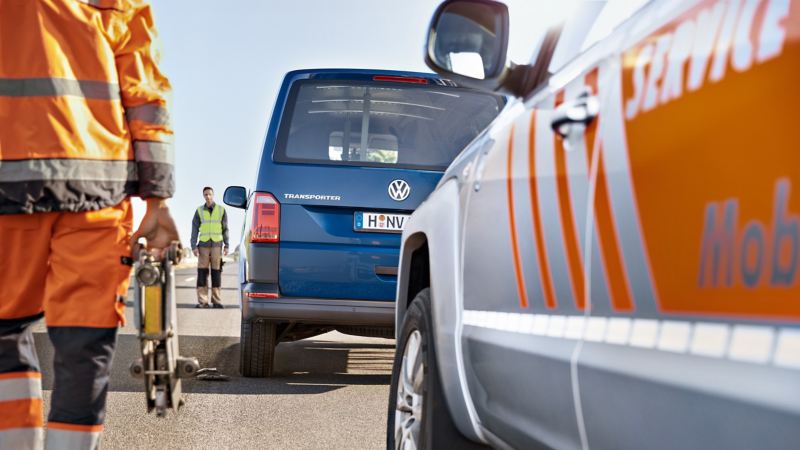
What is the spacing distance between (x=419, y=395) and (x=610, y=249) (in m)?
1.78

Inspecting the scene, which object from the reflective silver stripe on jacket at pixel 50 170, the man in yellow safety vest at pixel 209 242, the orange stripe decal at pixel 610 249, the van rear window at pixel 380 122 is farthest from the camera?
the man in yellow safety vest at pixel 209 242

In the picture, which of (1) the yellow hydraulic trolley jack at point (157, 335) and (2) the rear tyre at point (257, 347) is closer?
(1) the yellow hydraulic trolley jack at point (157, 335)

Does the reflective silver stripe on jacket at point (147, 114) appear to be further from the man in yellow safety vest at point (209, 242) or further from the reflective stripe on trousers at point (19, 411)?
the man in yellow safety vest at point (209, 242)

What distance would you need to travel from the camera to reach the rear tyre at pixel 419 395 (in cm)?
318

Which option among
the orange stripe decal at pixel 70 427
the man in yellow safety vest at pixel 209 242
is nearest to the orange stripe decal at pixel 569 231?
the orange stripe decal at pixel 70 427

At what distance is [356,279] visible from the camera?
6668 millimetres

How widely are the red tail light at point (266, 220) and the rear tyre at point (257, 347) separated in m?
0.63

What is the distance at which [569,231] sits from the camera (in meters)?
2.06

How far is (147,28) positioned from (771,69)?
2324 millimetres

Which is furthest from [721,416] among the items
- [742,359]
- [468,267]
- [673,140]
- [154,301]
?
[154,301]

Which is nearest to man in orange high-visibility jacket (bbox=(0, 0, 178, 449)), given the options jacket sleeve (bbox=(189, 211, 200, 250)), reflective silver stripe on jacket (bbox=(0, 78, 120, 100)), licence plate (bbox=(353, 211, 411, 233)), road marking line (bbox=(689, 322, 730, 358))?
reflective silver stripe on jacket (bbox=(0, 78, 120, 100))

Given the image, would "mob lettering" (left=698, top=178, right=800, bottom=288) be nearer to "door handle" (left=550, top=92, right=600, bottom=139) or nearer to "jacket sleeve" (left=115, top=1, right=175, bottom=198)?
"door handle" (left=550, top=92, right=600, bottom=139)

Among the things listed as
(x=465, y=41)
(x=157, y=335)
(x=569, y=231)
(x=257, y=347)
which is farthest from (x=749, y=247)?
(x=257, y=347)

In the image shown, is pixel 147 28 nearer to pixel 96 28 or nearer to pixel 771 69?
pixel 96 28
